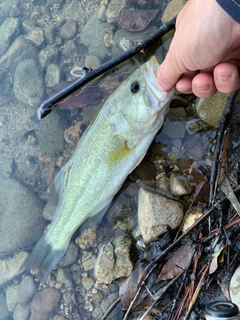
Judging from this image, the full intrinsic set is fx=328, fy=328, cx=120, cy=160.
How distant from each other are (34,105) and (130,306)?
2.99 meters

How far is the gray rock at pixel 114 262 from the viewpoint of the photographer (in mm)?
3770

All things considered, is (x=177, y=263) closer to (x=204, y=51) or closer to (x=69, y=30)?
(x=204, y=51)

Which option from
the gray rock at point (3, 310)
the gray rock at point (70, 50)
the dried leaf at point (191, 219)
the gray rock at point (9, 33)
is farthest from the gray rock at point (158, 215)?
the gray rock at point (9, 33)

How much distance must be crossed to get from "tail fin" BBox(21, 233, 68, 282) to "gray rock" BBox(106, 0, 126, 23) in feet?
9.70

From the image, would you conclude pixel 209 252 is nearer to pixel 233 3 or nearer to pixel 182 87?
pixel 182 87

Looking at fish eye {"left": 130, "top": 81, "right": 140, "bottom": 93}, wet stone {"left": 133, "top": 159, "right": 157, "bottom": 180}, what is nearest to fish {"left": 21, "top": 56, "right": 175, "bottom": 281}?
fish eye {"left": 130, "top": 81, "right": 140, "bottom": 93}

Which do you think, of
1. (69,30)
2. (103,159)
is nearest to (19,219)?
(103,159)

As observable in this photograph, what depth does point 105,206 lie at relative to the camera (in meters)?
4.02

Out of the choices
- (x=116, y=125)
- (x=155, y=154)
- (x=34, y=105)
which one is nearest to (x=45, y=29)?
(x=34, y=105)

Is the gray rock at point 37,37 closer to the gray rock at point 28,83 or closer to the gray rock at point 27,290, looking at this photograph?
the gray rock at point 28,83

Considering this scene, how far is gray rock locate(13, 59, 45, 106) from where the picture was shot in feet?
15.5

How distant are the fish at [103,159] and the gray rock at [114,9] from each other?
1348mm

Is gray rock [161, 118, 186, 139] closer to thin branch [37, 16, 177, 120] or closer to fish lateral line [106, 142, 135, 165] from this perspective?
fish lateral line [106, 142, 135, 165]

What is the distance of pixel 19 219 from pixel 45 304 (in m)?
1.20
